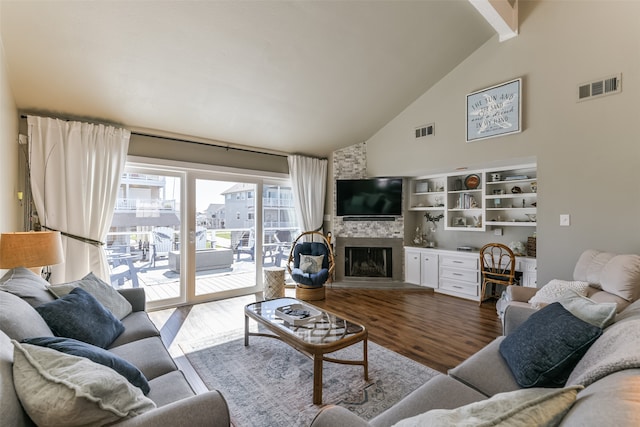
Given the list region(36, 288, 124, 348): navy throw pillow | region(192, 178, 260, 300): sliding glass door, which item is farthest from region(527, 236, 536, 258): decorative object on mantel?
region(36, 288, 124, 348): navy throw pillow

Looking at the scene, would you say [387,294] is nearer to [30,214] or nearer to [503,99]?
[503,99]

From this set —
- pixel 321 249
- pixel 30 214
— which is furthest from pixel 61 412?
pixel 321 249

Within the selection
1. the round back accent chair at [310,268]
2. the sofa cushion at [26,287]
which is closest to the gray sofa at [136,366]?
the sofa cushion at [26,287]

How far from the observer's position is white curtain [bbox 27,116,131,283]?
3066mm

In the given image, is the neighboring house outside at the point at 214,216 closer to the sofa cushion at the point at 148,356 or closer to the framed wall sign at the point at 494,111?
the sofa cushion at the point at 148,356

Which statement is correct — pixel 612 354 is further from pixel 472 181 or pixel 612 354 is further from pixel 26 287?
pixel 472 181

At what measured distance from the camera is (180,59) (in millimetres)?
2877

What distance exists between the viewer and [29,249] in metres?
2.15

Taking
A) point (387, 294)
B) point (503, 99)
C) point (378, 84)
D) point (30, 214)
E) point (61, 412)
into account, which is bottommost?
point (387, 294)

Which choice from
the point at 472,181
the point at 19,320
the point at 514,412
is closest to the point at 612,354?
the point at 514,412

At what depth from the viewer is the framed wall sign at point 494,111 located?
354 centimetres

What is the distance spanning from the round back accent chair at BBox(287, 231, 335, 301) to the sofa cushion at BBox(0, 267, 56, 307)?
3032mm

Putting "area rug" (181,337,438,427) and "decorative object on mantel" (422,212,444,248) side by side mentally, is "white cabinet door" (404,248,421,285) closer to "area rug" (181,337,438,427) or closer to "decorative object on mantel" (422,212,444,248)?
"decorative object on mantel" (422,212,444,248)

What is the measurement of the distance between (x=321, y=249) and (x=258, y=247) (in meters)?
1.10
